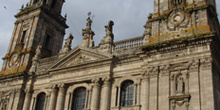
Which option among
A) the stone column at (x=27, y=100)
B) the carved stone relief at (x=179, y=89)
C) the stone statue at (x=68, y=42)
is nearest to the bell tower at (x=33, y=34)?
the stone column at (x=27, y=100)

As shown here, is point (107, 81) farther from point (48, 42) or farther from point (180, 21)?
point (48, 42)

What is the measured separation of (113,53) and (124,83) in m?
2.73

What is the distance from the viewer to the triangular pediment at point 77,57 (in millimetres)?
25203

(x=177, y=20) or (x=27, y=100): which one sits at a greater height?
(x=177, y=20)

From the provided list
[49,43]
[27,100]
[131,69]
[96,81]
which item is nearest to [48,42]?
[49,43]

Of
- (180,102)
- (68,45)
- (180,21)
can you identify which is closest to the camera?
(180,102)

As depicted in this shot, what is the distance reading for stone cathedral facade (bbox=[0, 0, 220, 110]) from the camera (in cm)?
1995

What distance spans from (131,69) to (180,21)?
4.74 metres

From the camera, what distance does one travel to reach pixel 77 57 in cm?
2625

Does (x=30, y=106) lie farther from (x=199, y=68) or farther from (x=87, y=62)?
(x=199, y=68)

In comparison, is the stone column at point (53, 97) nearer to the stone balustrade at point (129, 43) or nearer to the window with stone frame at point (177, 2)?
the stone balustrade at point (129, 43)

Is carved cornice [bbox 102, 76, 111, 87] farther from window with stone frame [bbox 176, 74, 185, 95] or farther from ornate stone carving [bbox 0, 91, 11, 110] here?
ornate stone carving [bbox 0, 91, 11, 110]

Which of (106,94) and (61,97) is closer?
(106,94)

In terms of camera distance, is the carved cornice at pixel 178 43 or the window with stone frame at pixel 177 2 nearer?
the carved cornice at pixel 178 43
